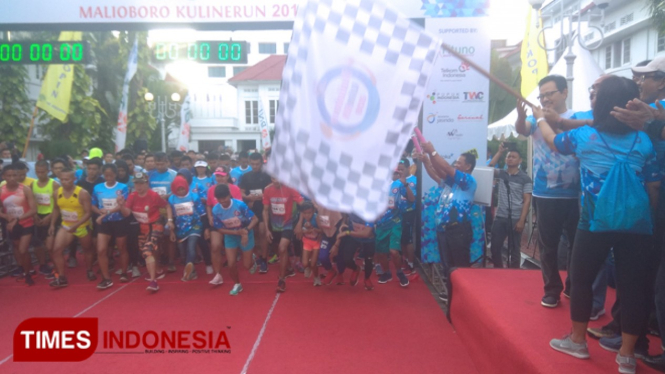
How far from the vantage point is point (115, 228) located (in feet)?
23.6

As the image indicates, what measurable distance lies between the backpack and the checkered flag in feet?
3.44

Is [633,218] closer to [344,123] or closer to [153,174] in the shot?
[344,123]

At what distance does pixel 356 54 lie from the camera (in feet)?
8.61

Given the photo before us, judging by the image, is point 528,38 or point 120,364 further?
point 528,38

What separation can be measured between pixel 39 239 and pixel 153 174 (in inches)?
75.9

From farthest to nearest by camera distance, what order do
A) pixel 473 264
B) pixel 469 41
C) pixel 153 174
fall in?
1. pixel 153 174
2. pixel 469 41
3. pixel 473 264

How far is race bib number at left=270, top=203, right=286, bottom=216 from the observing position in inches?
285

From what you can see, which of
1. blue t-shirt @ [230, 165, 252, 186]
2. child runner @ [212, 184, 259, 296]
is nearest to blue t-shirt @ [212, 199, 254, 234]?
child runner @ [212, 184, 259, 296]

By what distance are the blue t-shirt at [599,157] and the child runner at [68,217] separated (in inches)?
259

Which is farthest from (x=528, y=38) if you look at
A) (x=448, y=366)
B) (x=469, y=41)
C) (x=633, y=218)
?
(x=633, y=218)

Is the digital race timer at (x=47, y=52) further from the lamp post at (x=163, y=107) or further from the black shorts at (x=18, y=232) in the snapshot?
the lamp post at (x=163, y=107)

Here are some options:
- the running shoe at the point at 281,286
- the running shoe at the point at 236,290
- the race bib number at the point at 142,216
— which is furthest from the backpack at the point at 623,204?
the race bib number at the point at 142,216

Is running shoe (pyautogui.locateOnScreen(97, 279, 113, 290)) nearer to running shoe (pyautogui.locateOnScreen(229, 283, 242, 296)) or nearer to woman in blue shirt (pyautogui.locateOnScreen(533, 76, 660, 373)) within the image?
running shoe (pyautogui.locateOnScreen(229, 283, 242, 296))

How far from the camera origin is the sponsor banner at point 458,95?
296 inches
